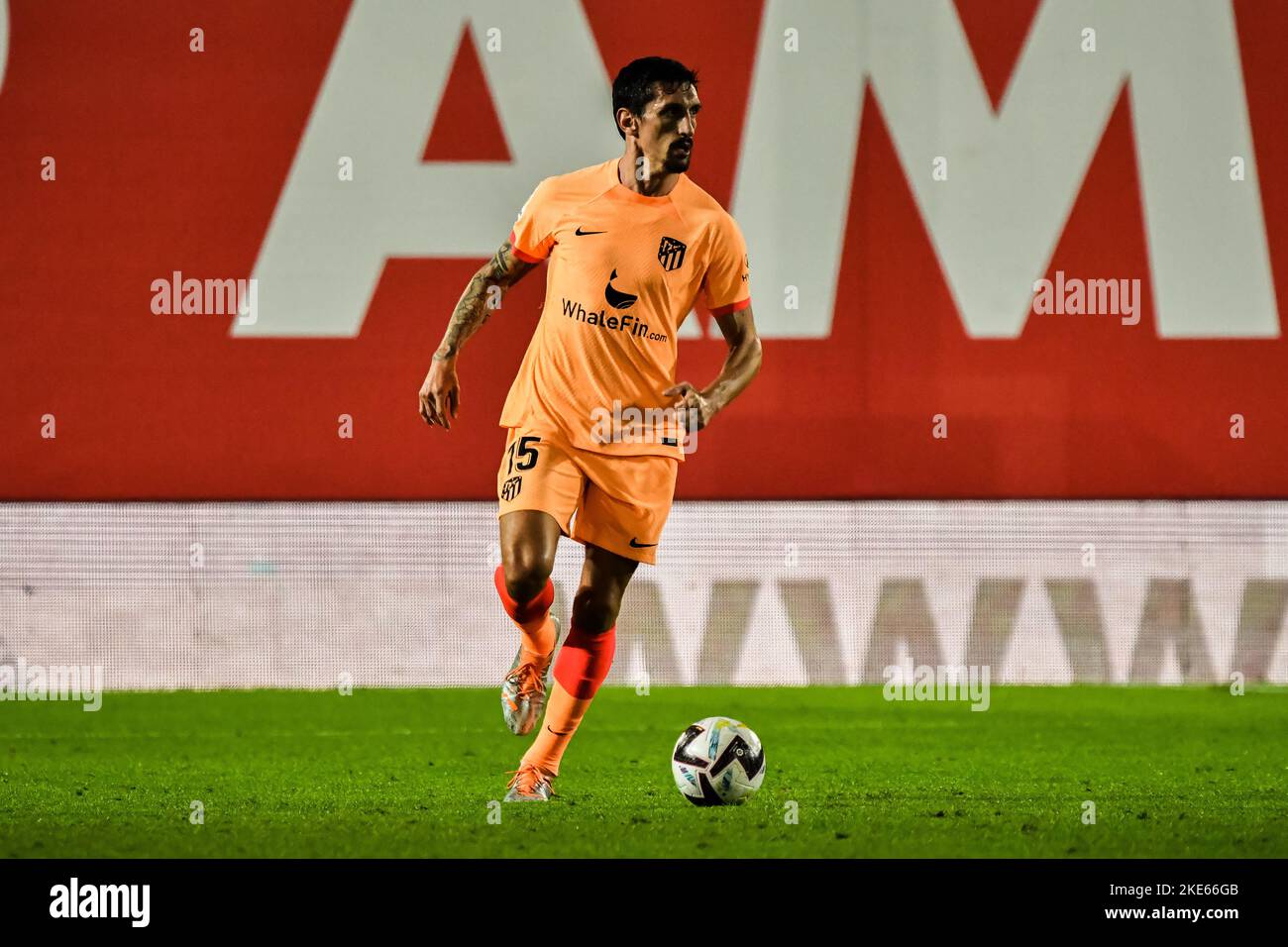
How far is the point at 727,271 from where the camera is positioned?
5324 millimetres

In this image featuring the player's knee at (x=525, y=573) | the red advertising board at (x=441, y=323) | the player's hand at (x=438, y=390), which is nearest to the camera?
the player's knee at (x=525, y=573)

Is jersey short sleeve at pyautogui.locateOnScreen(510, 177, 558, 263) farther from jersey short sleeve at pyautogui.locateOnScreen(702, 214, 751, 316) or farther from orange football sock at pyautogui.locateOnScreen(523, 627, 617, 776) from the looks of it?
orange football sock at pyautogui.locateOnScreen(523, 627, 617, 776)

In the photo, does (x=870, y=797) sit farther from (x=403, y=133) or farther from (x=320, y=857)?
(x=403, y=133)

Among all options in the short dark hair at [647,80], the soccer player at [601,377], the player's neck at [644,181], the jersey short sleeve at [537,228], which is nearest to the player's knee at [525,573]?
the soccer player at [601,377]

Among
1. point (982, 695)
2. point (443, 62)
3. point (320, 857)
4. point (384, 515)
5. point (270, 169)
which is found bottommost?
point (320, 857)

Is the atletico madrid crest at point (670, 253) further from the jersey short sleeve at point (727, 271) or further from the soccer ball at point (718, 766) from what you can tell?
the soccer ball at point (718, 766)

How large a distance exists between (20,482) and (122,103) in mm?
2150

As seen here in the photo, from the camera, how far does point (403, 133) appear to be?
8883 mm

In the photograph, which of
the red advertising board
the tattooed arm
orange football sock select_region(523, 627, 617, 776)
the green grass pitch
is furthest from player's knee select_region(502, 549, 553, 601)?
the red advertising board

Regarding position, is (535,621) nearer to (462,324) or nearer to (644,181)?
(462,324)

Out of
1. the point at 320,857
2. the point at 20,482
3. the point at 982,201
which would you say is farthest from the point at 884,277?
the point at 320,857

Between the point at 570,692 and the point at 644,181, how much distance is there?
65.0 inches

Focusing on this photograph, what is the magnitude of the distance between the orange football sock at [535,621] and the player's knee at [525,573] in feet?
0.24

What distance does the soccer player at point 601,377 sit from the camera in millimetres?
5016
